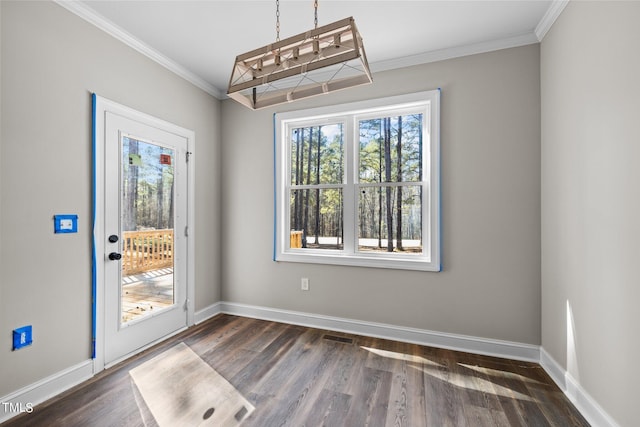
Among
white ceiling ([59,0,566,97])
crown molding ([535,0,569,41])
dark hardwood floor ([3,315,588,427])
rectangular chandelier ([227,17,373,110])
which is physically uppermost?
white ceiling ([59,0,566,97])

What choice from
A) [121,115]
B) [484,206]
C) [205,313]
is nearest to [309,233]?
[205,313]

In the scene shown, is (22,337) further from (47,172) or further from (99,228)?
(47,172)

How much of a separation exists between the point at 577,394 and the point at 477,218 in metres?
1.36

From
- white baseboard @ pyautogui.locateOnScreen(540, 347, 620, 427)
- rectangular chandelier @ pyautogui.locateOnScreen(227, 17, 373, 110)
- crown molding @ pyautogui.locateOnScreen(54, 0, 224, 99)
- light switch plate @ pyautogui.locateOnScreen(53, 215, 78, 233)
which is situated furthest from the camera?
crown molding @ pyautogui.locateOnScreen(54, 0, 224, 99)

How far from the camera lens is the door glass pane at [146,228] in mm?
2486

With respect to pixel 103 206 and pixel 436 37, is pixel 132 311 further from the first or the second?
pixel 436 37

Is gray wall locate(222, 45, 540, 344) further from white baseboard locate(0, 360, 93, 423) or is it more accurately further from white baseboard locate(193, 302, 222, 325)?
white baseboard locate(0, 360, 93, 423)

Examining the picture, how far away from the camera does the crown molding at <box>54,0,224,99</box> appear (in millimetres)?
2092

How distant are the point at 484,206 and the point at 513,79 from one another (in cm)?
112

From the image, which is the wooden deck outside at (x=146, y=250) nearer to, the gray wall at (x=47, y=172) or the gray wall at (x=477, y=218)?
the gray wall at (x=47, y=172)

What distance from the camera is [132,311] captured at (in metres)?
2.54

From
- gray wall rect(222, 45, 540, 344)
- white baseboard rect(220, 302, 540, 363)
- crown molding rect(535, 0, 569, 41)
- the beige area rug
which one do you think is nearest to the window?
gray wall rect(222, 45, 540, 344)

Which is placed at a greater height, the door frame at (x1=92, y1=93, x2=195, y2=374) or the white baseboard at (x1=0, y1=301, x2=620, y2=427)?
the door frame at (x1=92, y1=93, x2=195, y2=374)

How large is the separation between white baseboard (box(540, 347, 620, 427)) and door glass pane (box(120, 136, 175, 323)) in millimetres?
3375
